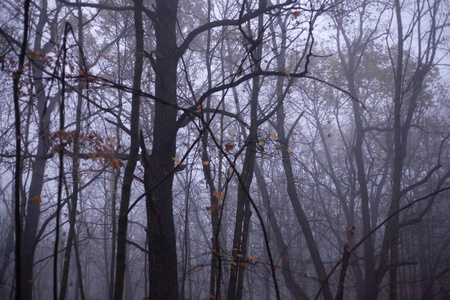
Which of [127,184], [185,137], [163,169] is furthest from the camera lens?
[185,137]

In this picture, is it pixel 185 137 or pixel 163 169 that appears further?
pixel 185 137

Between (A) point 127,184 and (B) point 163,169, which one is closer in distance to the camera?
(A) point 127,184

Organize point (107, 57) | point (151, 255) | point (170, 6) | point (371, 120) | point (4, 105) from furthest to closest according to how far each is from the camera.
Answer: point (371, 120) < point (107, 57) < point (4, 105) < point (170, 6) < point (151, 255)

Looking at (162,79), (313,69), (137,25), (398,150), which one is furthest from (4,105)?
(313,69)

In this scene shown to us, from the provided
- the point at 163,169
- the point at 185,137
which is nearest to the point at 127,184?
the point at 163,169

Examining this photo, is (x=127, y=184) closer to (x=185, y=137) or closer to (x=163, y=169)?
(x=163, y=169)

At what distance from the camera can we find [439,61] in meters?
9.47

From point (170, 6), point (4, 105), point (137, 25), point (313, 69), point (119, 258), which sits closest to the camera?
point (119, 258)

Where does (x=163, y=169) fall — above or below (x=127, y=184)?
above

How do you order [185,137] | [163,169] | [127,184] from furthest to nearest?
[185,137], [163,169], [127,184]

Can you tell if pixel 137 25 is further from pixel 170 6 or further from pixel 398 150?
pixel 398 150

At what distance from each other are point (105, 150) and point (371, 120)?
14767 mm

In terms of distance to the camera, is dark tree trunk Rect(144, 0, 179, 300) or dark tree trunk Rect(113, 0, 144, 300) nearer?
dark tree trunk Rect(113, 0, 144, 300)

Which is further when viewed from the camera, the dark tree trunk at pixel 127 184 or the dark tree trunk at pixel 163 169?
the dark tree trunk at pixel 163 169
